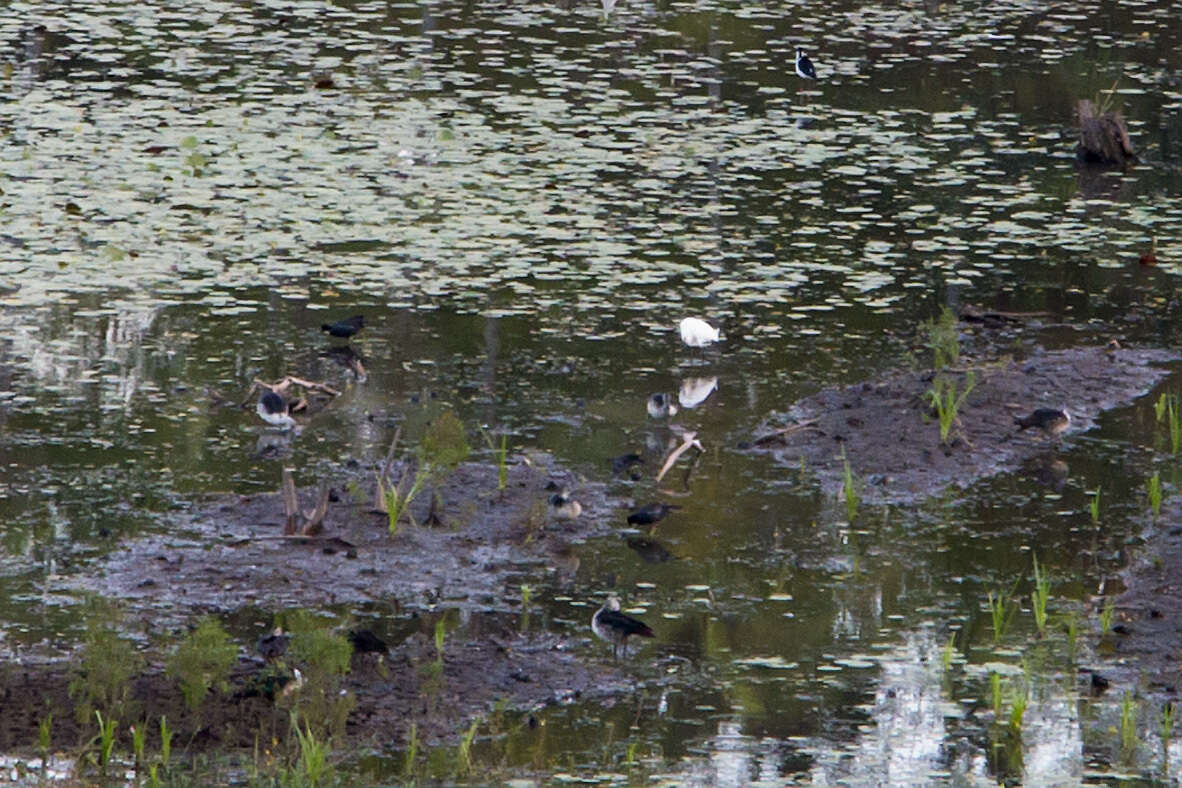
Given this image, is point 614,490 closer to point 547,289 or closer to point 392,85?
point 547,289

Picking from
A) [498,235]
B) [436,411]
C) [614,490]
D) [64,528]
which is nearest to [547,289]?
[498,235]

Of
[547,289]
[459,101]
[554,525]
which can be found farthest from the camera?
[459,101]

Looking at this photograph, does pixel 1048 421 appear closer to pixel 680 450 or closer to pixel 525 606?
pixel 680 450

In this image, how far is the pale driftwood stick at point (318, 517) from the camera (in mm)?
7109

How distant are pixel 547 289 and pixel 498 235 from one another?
828 mm

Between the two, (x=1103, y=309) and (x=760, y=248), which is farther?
(x=760, y=248)

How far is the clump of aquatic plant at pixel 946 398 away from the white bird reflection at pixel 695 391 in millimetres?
1007

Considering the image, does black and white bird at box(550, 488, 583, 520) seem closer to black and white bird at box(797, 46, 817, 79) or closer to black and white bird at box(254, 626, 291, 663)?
black and white bird at box(254, 626, 291, 663)

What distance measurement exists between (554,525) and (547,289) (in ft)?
10.2

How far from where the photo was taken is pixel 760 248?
11188 mm

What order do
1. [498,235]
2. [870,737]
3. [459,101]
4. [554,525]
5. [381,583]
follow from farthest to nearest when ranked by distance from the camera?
[459,101] < [498,235] < [554,525] < [381,583] < [870,737]

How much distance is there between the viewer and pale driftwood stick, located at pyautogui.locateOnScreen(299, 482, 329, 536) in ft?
23.3

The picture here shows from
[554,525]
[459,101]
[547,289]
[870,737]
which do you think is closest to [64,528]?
[554,525]

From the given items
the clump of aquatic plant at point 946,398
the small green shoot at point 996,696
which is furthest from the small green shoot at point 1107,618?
the clump of aquatic plant at point 946,398
